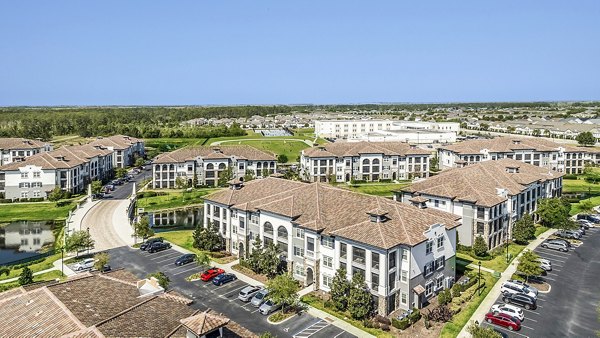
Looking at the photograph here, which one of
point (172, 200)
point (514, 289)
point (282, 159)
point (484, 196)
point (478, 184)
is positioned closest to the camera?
point (514, 289)

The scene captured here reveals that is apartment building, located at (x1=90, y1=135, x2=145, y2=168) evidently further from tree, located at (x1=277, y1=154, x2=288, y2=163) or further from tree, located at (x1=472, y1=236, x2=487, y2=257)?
tree, located at (x1=472, y1=236, x2=487, y2=257)

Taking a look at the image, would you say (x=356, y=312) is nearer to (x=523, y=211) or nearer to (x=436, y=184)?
(x=436, y=184)

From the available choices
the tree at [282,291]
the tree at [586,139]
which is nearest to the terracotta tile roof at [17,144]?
the tree at [282,291]

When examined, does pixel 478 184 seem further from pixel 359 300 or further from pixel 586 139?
pixel 586 139

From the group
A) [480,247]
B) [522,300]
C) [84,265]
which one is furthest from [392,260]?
[84,265]

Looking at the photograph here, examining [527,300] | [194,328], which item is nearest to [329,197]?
[527,300]

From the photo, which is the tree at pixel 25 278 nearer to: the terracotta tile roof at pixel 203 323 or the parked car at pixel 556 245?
the terracotta tile roof at pixel 203 323
